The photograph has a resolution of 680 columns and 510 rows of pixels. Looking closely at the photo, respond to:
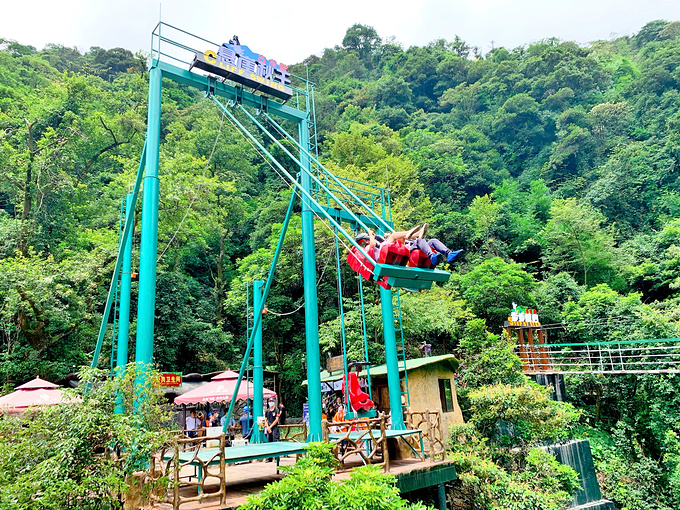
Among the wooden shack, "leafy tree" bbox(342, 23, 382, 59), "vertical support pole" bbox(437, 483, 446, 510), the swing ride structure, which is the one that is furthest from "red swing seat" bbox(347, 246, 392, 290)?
"leafy tree" bbox(342, 23, 382, 59)

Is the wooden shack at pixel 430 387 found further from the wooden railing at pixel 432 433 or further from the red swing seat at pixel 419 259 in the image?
the red swing seat at pixel 419 259

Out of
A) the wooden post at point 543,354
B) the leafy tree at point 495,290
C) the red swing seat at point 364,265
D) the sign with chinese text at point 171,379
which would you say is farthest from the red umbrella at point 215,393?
the leafy tree at point 495,290

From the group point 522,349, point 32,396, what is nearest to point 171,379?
point 32,396

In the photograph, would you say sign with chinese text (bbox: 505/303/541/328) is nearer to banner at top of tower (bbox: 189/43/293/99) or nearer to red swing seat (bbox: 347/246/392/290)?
red swing seat (bbox: 347/246/392/290)

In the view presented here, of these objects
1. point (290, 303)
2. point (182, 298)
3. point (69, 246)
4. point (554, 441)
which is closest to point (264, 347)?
point (290, 303)

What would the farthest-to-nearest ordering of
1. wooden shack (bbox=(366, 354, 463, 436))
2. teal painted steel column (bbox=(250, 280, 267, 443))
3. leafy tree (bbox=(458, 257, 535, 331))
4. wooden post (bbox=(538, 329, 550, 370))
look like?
1. leafy tree (bbox=(458, 257, 535, 331))
2. wooden post (bbox=(538, 329, 550, 370))
3. wooden shack (bbox=(366, 354, 463, 436))
4. teal painted steel column (bbox=(250, 280, 267, 443))

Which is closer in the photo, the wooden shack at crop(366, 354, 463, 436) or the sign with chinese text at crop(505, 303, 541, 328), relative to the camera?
the wooden shack at crop(366, 354, 463, 436)

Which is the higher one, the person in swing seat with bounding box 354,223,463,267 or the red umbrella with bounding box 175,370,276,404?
the person in swing seat with bounding box 354,223,463,267
